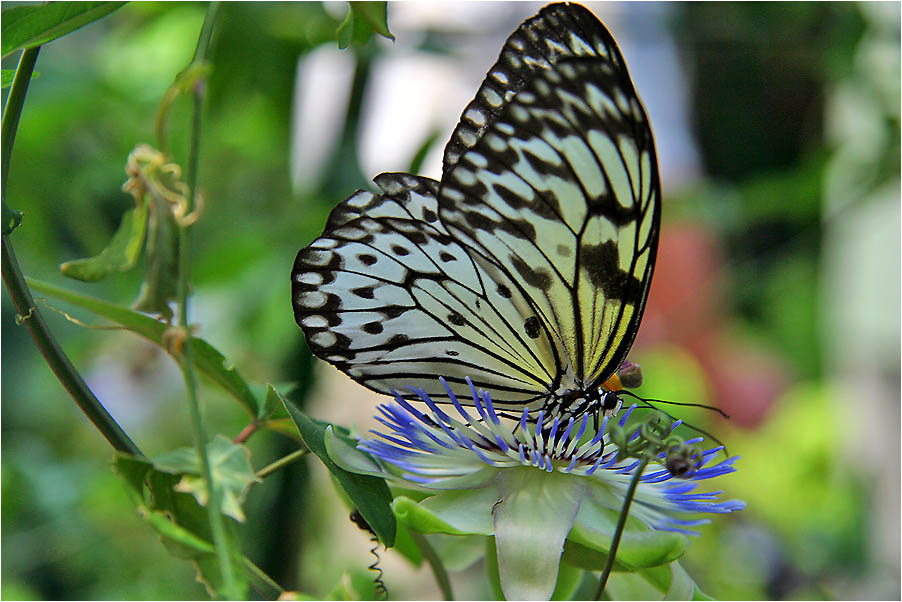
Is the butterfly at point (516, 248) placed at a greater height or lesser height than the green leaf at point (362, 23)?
lesser

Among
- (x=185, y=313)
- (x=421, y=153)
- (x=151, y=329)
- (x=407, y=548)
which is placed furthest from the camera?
(x=421, y=153)

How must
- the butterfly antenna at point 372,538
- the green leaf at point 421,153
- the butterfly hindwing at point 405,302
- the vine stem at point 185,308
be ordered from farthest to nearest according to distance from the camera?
the green leaf at point 421,153
the butterfly hindwing at point 405,302
the butterfly antenna at point 372,538
the vine stem at point 185,308

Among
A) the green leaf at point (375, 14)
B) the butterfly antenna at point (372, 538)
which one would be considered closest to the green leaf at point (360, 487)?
the butterfly antenna at point (372, 538)

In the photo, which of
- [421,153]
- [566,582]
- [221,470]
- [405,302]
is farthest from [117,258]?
[421,153]

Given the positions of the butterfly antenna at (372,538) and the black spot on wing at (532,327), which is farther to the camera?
the black spot on wing at (532,327)

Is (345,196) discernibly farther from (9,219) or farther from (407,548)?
(9,219)

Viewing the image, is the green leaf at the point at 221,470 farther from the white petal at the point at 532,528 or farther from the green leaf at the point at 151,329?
the white petal at the point at 532,528

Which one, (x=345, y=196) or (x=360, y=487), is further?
(x=345, y=196)
